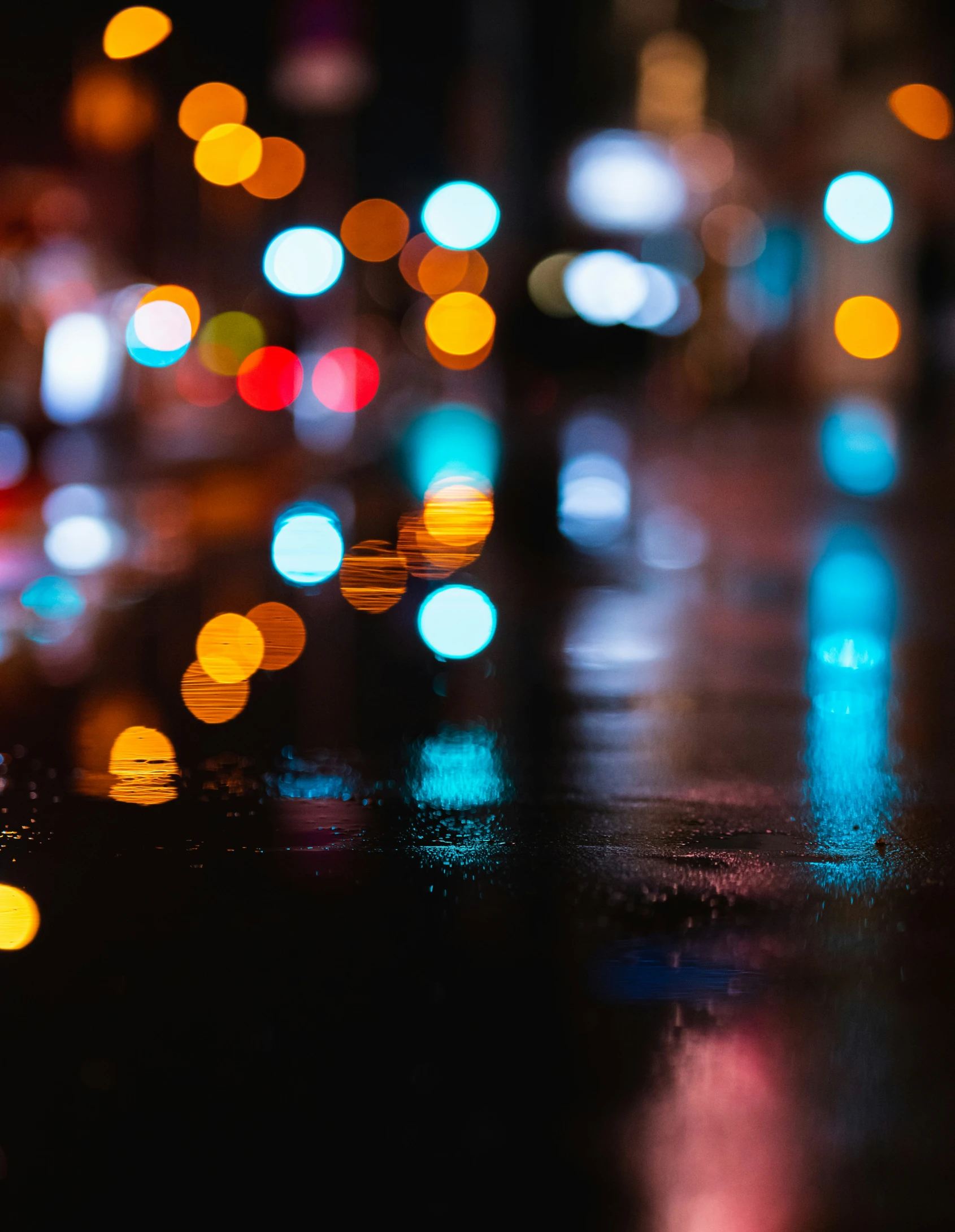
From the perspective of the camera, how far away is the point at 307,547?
12.8m

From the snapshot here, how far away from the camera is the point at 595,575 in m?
11.2

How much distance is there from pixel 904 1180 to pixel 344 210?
52.4 m

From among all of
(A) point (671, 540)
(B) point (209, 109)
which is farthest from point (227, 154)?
(A) point (671, 540)

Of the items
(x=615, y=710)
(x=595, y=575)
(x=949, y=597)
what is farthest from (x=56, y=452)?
(x=615, y=710)

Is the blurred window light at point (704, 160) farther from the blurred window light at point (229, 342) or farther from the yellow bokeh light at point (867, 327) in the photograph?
the blurred window light at point (229, 342)

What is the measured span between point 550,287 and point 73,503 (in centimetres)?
994

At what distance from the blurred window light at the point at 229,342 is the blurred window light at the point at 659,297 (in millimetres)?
18405

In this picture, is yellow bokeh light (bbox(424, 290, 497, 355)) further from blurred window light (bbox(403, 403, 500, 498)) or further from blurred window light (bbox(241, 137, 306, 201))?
blurred window light (bbox(403, 403, 500, 498))

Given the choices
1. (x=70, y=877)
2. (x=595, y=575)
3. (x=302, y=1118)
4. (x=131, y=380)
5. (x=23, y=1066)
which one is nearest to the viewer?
(x=302, y=1118)

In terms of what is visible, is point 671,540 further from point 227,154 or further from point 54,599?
point 227,154

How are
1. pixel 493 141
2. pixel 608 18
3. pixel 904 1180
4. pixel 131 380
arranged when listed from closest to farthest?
pixel 904 1180
pixel 131 380
pixel 493 141
pixel 608 18

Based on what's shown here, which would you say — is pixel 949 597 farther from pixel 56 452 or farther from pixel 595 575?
pixel 56 452

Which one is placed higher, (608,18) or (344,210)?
(608,18)

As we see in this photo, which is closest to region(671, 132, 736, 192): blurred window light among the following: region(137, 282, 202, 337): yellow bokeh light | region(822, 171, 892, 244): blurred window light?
region(822, 171, 892, 244): blurred window light
